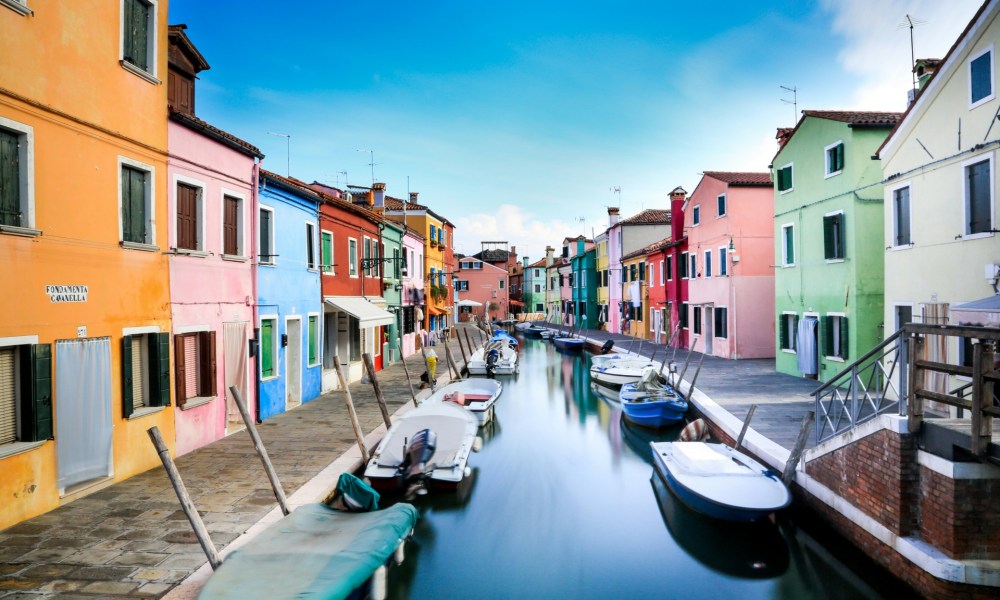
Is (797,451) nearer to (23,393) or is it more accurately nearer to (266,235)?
(23,393)

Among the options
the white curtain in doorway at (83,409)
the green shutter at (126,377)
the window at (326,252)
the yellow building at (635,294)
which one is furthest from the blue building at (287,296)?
the yellow building at (635,294)

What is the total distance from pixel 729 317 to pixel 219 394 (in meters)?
18.8

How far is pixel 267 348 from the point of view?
43.9 ft

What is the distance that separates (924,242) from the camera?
11.8 m

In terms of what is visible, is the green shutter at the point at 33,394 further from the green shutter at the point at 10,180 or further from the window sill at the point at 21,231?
the green shutter at the point at 10,180

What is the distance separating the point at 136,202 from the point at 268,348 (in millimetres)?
5087

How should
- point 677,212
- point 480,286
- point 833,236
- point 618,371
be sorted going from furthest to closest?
1. point 480,286
2. point 677,212
3. point 618,371
4. point 833,236

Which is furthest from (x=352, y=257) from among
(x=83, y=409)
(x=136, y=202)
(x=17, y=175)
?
(x=17, y=175)

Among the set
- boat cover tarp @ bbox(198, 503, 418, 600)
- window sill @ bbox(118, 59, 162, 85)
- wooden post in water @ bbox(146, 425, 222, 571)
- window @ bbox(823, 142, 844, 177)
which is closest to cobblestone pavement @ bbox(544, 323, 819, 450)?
window @ bbox(823, 142, 844, 177)

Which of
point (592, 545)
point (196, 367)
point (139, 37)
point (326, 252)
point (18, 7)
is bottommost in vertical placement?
point (592, 545)

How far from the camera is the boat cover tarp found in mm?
5094

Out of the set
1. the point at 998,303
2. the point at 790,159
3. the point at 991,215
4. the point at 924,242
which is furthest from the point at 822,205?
the point at 998,303

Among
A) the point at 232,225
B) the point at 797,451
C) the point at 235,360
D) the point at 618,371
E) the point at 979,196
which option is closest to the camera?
the point at 797,451

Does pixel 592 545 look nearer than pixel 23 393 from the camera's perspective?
No
